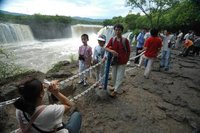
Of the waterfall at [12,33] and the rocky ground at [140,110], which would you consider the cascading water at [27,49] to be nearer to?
the waterfall at [12,33]

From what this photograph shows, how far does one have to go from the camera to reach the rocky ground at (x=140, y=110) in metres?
4.27

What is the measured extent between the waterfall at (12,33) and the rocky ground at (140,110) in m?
24.1

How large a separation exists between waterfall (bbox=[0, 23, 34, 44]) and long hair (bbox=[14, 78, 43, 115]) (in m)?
27.7

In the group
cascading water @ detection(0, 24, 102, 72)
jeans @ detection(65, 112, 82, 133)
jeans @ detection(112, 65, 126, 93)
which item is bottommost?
cascading water @ detection(0, 24, 102, 72)

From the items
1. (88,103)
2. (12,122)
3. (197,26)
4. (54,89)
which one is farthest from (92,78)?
(197,26)

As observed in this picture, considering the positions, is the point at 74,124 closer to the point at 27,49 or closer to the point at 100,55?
the point at 100,55

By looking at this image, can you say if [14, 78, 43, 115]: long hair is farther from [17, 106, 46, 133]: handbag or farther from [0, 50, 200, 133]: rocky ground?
[0, 50, 200, 133]: rocky ground

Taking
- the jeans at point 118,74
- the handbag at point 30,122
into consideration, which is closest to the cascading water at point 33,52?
the jeans at point 118,74

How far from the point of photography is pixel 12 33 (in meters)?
29.3

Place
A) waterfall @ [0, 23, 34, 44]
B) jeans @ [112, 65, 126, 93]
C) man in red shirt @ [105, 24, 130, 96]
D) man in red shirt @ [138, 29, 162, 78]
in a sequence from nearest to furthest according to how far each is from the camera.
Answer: man in red shirt @ [105, 24, 130, 96]
jeans @ [112, 65, 126, 93]
man in red shirt @ [138, 29, 162, 78]
waterfall @ [0, 23, 34, 44]

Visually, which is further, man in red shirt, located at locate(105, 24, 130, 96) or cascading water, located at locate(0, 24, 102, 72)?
cascading water, located at locate(0, 24, 102, 72)

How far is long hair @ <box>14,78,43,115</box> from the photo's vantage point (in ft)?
6.47

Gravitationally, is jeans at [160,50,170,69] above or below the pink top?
below

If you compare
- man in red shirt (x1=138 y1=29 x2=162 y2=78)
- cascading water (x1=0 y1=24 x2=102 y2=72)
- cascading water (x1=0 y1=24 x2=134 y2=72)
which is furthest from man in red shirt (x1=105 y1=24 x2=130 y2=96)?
cascading water (x1=0 y1=24 x2=134 y2=72)
